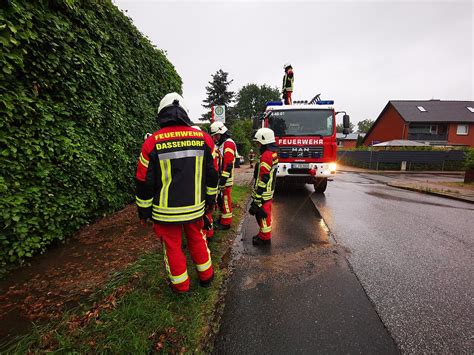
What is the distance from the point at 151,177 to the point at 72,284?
1.65 meters

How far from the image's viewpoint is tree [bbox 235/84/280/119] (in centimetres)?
6838

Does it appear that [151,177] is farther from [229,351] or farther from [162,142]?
[229,351]

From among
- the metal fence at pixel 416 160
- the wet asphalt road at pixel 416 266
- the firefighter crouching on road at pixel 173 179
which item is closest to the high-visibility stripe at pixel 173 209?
the firefighter crouching on road at pixel 173 179

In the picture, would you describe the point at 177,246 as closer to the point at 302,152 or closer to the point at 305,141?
the point at 302,152

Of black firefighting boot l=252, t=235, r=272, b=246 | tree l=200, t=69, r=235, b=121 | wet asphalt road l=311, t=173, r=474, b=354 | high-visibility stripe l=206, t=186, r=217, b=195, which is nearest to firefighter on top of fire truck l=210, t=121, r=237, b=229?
black firefighting boot l=252, t=235, r=272, b=246

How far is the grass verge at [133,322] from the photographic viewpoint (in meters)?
1.72

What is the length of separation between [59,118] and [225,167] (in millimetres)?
2521

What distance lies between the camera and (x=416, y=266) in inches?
126

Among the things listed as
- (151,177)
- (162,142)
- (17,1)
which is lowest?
(151,177)

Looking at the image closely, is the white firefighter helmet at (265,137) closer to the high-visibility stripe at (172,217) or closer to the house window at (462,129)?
the high-visibility stripe at (172,217)

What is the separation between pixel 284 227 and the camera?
15.5ft

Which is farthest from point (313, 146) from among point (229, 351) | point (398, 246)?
point (229, 351)

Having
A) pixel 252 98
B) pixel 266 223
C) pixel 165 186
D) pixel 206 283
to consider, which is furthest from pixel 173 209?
pixel 252 98

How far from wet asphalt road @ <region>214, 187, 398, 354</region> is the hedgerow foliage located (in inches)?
104
